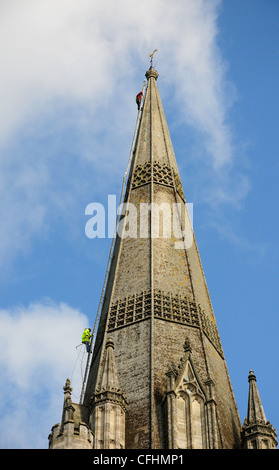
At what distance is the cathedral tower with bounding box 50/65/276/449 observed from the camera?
47.2m

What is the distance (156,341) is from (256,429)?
6214 millimetres

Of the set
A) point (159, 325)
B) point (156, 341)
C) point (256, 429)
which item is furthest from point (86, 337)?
point (256, 429)

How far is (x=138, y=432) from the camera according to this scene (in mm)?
47438

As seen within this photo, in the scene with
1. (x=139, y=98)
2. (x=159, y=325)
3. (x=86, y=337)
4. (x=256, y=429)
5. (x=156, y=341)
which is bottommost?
(x=256, y=429)

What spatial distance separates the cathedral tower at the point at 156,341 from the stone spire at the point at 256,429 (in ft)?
3.15

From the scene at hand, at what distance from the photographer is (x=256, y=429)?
4769 cm

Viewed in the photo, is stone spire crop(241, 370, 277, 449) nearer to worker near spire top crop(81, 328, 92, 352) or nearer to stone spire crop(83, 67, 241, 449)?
stone spire crop(83, 67, 241, 449)

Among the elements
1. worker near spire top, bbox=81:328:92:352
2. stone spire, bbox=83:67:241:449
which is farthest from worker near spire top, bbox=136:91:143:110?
worker near spire top, bbox=81:328:92:352

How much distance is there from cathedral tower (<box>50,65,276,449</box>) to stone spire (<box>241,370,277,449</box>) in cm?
96

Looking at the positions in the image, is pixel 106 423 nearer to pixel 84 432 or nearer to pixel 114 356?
pixel 84 432

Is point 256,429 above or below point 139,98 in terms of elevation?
below

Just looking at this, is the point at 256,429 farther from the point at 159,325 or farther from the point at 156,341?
the point at 159,325

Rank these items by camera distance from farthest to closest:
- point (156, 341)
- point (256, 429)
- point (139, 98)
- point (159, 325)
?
point (139, 98) < point (159, 325) < point (156, 341) < point (256, 429)

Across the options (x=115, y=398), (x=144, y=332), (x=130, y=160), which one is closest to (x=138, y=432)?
(x=115, y=398)
